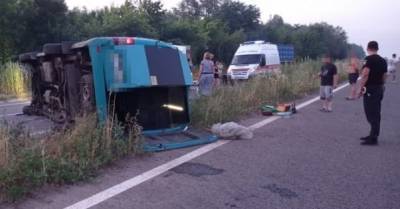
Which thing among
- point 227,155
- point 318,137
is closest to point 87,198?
point 227,155

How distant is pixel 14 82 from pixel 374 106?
52.7 feet

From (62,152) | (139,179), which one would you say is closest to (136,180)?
(139,179)

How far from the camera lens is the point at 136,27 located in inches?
1510

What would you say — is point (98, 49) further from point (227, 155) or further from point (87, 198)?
point (87, 198)

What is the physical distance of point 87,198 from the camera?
557cm

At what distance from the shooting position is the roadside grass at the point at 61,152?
18.9ft

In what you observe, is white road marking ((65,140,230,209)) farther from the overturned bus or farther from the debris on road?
the debris on road

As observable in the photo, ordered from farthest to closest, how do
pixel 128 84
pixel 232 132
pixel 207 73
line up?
pixel 207 73, pixel 232 132, pixel 128 84

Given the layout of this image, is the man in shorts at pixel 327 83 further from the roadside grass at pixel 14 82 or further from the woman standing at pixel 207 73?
the roadside grass at pixel 14 82

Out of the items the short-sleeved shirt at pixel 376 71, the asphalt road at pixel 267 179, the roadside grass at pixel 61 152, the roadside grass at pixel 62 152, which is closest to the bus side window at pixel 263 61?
the roadside grass at pixel 62 152

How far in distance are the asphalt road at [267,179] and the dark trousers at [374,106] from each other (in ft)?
1.10

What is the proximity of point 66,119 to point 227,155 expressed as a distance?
3.24 meters

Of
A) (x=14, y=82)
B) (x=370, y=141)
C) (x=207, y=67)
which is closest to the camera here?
(x=370, y=141)

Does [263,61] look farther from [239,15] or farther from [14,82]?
[239,15]
